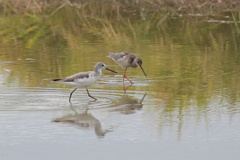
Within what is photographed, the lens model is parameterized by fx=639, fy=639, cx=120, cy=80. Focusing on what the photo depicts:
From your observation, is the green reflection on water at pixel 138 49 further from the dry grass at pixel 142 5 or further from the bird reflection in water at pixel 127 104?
the dry grass at pixel 142 5

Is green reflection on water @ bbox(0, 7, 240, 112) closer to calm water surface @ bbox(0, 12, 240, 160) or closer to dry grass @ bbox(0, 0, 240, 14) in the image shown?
calm water surface @ bbox(0, 12, 240, 160)

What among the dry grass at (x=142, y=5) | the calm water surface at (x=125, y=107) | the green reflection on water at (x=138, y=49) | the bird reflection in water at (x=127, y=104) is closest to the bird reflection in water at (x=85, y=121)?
the calm water surface at (x=125, y=107)

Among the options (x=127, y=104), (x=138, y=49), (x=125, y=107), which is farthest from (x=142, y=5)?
(x=125, y=107)

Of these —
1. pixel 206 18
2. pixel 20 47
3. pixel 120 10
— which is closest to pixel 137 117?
pixel 20 47

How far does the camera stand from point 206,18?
2136cm

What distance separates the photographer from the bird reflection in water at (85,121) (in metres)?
8.06

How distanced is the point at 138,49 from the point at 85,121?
7195 millimetres

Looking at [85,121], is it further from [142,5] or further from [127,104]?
[142,5]

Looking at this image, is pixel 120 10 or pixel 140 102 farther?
pixel 120 10

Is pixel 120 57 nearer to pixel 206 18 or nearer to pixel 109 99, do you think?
pixel 109 99

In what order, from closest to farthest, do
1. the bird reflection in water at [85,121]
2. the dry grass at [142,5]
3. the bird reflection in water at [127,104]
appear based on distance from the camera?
1. the bird reflection in water at [85,121]
2. the bird reflection in water at [127,104]
3. the dry grass at [142,5]

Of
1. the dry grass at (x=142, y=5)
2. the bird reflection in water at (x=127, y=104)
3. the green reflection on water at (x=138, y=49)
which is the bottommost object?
the bird reflection in water at (x=127, y=104)

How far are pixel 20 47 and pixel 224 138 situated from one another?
31.1 feet

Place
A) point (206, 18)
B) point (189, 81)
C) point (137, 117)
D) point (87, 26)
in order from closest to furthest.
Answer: point (137, 117)
point (189, 81)
point (87, 26)
point (206, 18)
